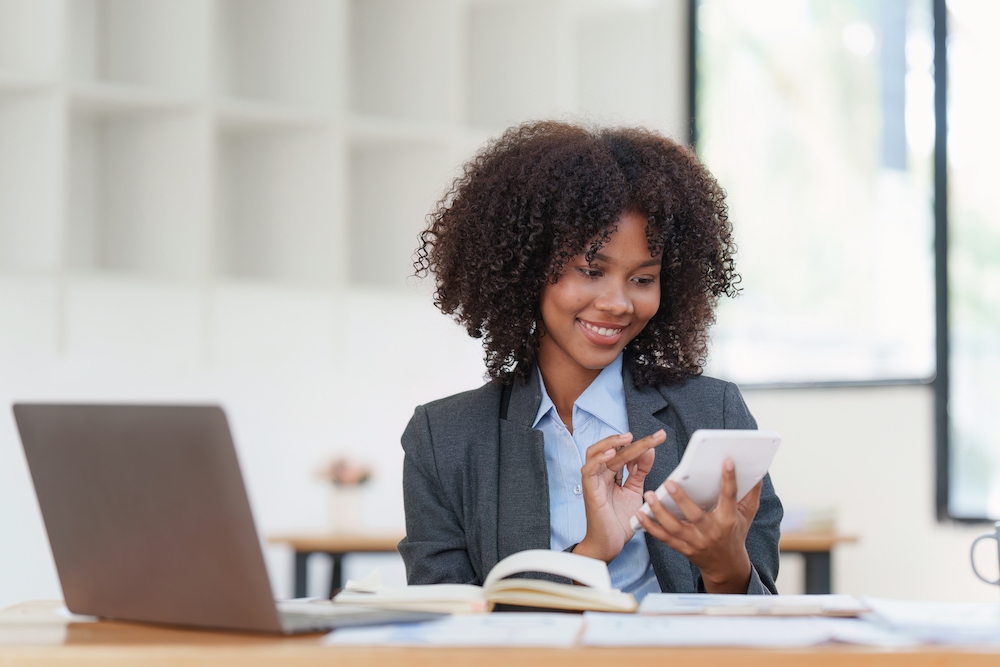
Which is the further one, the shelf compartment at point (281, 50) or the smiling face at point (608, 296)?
the shelf compartment at point (281, 50)

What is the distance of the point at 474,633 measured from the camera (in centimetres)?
98

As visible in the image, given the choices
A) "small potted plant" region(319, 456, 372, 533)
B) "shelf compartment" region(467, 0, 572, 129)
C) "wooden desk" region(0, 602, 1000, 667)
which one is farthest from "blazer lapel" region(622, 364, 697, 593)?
"shelf compartment" region(467, 0, 572, 129)

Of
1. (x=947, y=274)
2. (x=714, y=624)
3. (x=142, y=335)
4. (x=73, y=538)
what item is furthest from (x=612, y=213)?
(x=947, y=274)

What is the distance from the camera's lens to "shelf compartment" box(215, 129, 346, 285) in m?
3.29

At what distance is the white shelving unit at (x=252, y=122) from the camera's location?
9.53 ft

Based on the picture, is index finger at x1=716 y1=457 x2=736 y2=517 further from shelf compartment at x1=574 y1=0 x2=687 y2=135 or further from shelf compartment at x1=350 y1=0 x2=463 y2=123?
shelf compartment at x1=574 y1=0 x2=687 y2=135

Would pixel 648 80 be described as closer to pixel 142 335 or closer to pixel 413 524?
pixel 142 335

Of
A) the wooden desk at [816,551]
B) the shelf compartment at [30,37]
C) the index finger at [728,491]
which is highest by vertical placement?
the shelf compartment at [30,37]

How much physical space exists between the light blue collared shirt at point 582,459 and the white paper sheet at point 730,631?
0.52 m

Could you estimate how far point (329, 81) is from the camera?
3.31 meters

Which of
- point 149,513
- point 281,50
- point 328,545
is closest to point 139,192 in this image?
point 281,50

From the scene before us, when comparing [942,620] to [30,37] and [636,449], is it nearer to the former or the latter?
[636,449]

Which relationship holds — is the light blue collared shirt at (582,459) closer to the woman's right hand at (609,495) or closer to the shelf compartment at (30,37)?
the woman's right hand at (609,495)

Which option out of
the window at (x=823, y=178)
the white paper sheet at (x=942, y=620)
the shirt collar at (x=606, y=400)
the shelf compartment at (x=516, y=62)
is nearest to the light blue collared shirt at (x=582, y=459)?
the shirt collar at (x=606, y=400)
